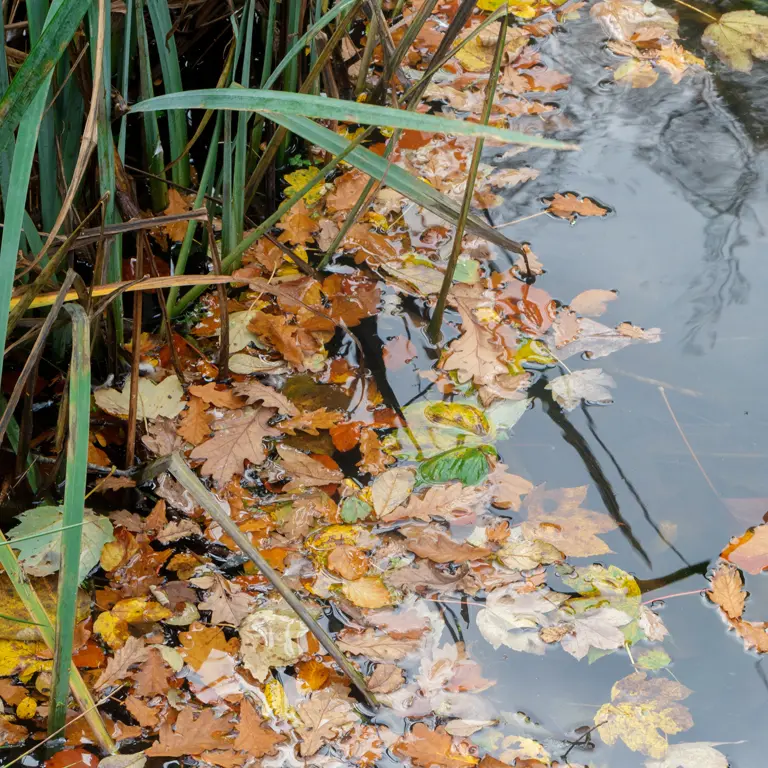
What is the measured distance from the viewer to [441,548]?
152cm

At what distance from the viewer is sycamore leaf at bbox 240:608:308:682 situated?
4.49 feet

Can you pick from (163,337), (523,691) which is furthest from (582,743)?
(163,337)

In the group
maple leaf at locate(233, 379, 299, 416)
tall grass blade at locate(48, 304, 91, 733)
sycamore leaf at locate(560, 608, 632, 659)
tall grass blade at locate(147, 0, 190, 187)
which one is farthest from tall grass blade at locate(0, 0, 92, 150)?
sycamore leaf at locate(560, 608, 632, 659)

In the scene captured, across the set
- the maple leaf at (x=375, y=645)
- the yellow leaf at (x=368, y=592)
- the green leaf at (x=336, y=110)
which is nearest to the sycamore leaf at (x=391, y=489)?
the yellow leaf at (x=368, y=592)

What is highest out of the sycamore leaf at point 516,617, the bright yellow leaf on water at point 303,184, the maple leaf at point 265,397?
the bright yellow leaf on water at point 303,184

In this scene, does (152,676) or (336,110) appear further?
(152,676)

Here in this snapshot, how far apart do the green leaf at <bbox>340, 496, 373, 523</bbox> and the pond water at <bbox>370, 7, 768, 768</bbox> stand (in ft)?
0.95

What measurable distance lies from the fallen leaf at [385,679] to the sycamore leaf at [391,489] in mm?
321

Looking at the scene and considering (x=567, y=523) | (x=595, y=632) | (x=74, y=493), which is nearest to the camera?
(x=74, y=493)

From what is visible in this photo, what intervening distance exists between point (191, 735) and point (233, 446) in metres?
0.60

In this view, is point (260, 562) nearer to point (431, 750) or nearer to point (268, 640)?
point (268, 640)

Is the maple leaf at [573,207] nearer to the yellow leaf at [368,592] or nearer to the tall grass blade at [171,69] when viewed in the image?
the tall grass blade at [171,69]

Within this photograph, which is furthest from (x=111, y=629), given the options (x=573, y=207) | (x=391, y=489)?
(x=573, y=207)

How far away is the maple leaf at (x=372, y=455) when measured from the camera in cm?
166
